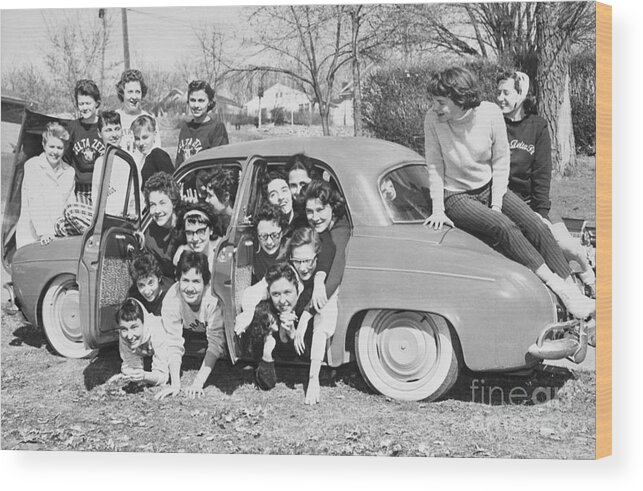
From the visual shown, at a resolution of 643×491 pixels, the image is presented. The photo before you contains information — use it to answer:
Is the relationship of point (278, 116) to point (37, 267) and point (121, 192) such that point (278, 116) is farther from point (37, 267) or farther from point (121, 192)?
point (37, 267)

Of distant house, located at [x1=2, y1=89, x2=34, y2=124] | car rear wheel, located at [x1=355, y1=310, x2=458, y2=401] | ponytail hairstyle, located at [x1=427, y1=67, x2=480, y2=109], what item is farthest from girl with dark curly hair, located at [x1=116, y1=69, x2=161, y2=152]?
car rear wheel, located at [x1=355, y1=310, x2=458, y2=401]

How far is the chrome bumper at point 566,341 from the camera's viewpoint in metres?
6.59

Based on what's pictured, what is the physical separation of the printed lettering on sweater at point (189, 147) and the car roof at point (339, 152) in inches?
3.0

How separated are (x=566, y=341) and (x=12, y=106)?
4780 millimetres

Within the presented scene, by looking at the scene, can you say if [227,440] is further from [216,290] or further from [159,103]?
[159,103]

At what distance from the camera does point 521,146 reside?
23.0 ft

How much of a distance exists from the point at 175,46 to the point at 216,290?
2030 millimetres

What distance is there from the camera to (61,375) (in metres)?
7.65

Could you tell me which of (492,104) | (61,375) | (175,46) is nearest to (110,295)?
(61,375)

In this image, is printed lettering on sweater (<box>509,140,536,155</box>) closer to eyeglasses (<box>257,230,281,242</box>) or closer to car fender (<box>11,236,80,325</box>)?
eyeglasses (<box>257,230,281,242</box>)

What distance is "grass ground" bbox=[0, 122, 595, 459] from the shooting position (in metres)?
6.92

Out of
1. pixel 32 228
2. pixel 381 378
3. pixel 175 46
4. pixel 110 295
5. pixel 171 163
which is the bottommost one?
pixel 381 378

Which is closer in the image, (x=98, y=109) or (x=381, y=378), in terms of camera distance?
(x=381, y=378)

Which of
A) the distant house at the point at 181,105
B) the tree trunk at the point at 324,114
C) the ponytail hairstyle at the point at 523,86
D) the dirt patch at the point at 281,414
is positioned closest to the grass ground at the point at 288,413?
the dirt patch at the point at 281,414
